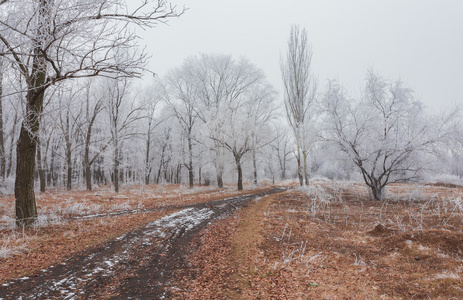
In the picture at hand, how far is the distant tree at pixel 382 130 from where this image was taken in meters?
11.5

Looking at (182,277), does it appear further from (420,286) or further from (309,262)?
(420,286)

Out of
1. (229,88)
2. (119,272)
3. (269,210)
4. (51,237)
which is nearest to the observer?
(119,272)

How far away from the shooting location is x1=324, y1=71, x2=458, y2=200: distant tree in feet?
37.7

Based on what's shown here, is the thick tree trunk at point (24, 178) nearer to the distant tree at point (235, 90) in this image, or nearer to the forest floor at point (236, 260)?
the forest floor at point (236, 260)

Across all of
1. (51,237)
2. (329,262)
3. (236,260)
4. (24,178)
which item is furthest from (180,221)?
(329,262)

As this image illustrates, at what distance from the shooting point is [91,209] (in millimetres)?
11281

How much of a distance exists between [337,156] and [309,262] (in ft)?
32.6

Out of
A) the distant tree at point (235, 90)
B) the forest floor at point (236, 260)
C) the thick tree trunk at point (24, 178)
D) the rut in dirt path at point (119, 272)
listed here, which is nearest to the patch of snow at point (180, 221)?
the forest floor at point (236, 260)

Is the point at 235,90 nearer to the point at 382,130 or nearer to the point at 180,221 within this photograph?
the point at 382,130

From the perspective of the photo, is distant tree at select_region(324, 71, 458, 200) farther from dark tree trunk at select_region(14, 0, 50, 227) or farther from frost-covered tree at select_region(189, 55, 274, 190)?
dark tree trunk at select_region(14, 0, 50, 227)

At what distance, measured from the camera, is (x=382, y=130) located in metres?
12.4

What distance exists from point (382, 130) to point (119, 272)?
13.0 meters

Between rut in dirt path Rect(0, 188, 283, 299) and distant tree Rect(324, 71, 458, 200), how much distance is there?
9920 mm

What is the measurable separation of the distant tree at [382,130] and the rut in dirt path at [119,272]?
9.92 meters
